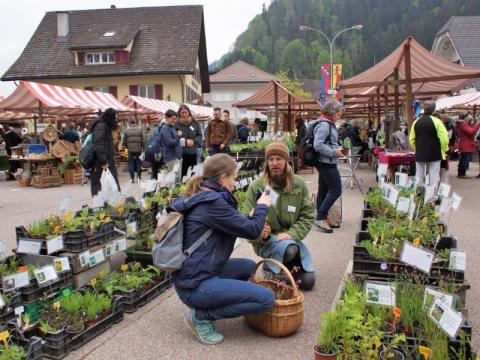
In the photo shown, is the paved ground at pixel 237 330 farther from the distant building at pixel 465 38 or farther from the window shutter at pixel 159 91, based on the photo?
the distant building at pixel 465 38

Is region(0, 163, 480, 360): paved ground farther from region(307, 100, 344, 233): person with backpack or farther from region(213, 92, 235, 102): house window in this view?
region(213, 92, 235, 102): house window

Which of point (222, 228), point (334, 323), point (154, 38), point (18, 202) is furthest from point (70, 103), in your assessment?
point (154, 38)

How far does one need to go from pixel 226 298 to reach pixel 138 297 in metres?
1.15

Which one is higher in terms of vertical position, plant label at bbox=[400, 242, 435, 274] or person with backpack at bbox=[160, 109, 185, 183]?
person with backpack at bbox=[160, 109, 185, 183]

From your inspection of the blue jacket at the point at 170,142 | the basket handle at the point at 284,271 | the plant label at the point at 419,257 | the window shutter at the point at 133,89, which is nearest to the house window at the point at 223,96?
the window shutter at the point at 133,89

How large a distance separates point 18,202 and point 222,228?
339 inches

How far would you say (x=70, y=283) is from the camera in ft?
14.0

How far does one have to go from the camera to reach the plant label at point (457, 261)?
3.46m

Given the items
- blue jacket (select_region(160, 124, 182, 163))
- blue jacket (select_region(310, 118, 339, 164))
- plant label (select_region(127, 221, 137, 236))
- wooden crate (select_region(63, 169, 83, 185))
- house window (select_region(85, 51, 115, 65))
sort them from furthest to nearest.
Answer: house window (select_region(85, 51, 115, 65)) → wooden crate (select_region(63, 169, 83, 185)) → blue jacket (select_region(160, 124, 182, 163)) → blue jacket (select_region(310, 118, 339, 164)) → plant label (select_region(127, 221, 137, 236))

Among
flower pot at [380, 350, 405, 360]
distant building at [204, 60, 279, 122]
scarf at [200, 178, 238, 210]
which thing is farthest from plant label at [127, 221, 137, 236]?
distant building at [204, 60, 279, 122]

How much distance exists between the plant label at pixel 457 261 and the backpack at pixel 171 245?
6.11 feet

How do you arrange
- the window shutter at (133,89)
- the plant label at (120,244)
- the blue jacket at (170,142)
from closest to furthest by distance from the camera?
1. the plant label at (120,244)
2. the blue jacket at (170,142)
3. the window shutter at (133,89)

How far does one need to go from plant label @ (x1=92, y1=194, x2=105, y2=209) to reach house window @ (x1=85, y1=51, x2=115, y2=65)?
106ft

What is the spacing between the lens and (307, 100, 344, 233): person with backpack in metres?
6.45
